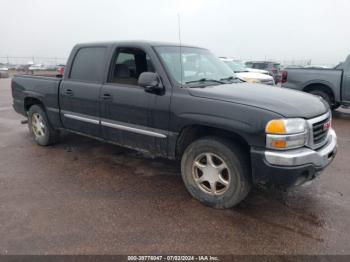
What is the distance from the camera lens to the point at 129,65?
13.8 ft

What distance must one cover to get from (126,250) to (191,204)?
106 cm

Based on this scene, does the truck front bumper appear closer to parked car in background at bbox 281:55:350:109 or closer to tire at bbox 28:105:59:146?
tire at bbox 28:105:59:146

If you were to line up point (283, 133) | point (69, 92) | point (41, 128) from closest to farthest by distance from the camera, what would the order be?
point (283, 133), point (69, 92), point (41, 128)

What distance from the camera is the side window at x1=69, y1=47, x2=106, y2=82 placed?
4473mm

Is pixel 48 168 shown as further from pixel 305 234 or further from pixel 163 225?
pixel 305 234

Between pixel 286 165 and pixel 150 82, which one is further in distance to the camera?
pixel 150 82

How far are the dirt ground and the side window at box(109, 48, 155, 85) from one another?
1359 millimetres

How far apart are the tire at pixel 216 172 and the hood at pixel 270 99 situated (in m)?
0.48

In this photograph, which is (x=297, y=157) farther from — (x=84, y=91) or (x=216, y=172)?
(x=84, y=91)

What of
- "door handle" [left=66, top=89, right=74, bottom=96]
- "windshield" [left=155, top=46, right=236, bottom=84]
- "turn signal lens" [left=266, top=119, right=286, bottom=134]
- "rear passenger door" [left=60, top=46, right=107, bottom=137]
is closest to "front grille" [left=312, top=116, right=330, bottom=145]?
"turn signal lens" [left=266, top=119, right=286, bottom=134]

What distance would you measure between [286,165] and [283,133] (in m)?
0.31

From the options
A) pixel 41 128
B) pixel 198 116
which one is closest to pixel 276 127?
pixel 198 116

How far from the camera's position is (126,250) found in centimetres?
271

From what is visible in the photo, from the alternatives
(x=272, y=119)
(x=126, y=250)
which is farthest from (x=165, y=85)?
(x=126, y=250)
